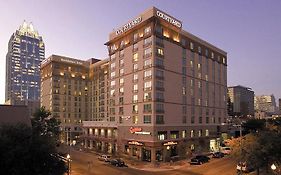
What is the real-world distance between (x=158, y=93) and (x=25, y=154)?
190 ft

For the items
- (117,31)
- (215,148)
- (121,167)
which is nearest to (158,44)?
(117,31)

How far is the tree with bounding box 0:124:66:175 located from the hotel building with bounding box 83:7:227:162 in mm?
51600

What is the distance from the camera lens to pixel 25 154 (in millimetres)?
28109

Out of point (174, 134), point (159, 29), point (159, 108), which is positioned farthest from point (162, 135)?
point (159, 29)

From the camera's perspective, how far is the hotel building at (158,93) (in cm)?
8331

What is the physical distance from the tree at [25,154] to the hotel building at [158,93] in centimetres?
5160

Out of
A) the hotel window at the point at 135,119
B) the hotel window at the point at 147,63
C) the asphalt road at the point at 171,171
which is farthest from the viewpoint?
the hotel window at the point at 135,119

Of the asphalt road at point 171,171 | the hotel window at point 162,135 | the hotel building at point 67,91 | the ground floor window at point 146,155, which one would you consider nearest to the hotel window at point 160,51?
the hotel window at point 162,135

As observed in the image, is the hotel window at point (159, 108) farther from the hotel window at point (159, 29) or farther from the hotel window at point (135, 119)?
the hotel window at point (159, 29)

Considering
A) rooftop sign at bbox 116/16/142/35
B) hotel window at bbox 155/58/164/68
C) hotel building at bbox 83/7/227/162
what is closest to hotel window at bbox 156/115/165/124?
hotel building at bbox 83/7/227/162

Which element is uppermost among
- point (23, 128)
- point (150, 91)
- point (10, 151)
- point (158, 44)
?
point (158, 44)

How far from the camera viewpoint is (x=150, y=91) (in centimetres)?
8338

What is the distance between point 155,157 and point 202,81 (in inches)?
1515

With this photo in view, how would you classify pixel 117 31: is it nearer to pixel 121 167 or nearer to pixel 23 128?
pixel 121 167
